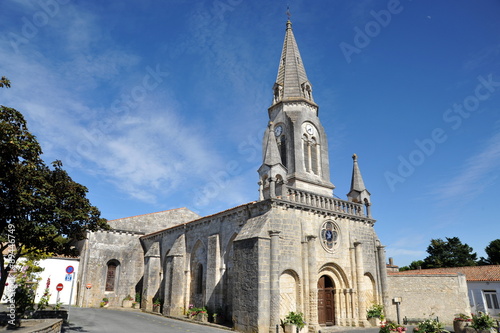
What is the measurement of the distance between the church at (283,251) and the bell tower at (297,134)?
0.25 ft

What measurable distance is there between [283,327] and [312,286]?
2.72m

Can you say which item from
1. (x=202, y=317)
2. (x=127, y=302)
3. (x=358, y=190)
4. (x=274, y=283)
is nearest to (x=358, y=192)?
(x=358, y=190)

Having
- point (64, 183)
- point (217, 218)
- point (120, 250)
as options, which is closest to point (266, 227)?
point (217, 218)

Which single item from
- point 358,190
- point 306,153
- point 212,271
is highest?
point 306,153

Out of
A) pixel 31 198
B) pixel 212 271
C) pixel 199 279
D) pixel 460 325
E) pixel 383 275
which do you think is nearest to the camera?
pixel 31 198

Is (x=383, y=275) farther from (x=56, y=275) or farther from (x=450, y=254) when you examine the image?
(x=450, y=254)

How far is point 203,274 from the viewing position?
22.7m

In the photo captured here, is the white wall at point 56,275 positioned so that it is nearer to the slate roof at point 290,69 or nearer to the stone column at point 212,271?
the stone column at point 212,271

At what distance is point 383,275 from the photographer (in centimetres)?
2212

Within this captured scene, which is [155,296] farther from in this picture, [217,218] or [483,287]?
[483,287]

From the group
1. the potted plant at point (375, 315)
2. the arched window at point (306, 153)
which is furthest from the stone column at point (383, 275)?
the arched window at point (306, 153)

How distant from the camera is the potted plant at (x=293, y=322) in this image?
16.3 m

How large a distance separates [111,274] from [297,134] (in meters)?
21.5

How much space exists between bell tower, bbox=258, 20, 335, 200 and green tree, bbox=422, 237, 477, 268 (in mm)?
40455
